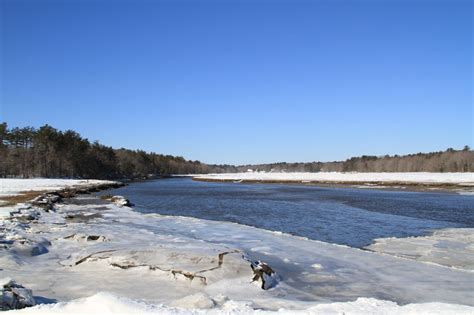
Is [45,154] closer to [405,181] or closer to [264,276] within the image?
[405,181]

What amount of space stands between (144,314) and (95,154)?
110472 mm

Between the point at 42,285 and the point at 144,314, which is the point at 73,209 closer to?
the point at 42,285

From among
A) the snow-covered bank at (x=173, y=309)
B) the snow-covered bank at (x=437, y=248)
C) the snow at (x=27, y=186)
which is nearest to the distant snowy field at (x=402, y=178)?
the snow-covered bank at (x=437, y=248)

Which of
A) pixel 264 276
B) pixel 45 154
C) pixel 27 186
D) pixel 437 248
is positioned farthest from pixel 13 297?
pixel 45 154

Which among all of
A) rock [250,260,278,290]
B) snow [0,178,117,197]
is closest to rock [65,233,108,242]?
rock [250,260,278,290]

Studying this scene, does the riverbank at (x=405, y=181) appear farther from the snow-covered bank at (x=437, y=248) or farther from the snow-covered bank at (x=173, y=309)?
the snow-covered bank at (x=173, y=309)

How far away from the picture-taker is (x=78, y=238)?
14203 millimetres

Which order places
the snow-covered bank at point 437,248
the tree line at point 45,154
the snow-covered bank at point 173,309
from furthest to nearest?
the tree line at point 45,154, the snow-covered bank at point 437,248, the snow-covered bank at point 173,309

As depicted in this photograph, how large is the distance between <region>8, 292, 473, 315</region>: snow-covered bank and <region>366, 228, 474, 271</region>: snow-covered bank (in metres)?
7.03

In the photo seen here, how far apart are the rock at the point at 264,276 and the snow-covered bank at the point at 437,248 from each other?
6.64m

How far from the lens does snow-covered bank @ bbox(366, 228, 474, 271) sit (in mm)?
13344

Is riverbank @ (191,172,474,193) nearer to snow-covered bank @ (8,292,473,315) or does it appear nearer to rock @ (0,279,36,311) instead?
snow-covered bank @ (8,292,473,315)

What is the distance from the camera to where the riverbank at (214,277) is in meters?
6.91

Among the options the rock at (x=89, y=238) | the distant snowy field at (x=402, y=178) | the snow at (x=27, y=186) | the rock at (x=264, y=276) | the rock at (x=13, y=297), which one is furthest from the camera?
the distant snowy field at (x=402, y=178)
